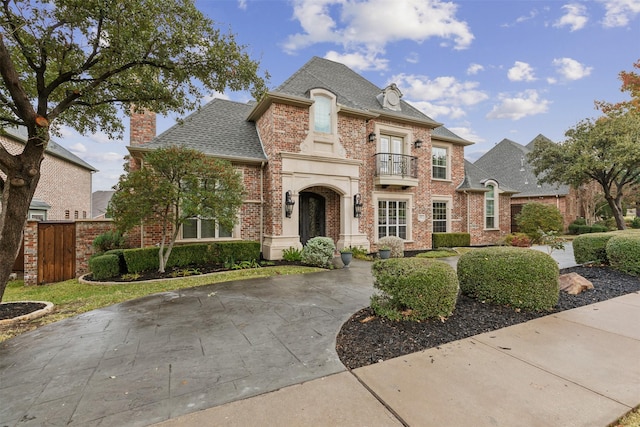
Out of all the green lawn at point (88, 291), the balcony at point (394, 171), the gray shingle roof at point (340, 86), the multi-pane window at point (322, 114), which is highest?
the gray shingle roof at point (340, 86)

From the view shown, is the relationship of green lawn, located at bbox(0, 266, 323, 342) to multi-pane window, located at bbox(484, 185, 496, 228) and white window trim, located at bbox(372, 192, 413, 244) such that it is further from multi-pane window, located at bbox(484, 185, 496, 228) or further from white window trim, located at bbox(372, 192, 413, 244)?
multi-pane window, located at bbox(484, 185, 496, 228)

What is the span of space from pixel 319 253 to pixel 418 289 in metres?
5.42

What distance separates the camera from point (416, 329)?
11.9 feet

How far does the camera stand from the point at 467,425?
6.49 feet

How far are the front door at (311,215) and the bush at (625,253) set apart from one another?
8944 millimetres

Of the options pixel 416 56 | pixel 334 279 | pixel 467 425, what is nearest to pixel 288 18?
pixel 416 56

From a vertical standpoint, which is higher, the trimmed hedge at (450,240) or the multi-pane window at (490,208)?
the multi-pane window at (490,208)

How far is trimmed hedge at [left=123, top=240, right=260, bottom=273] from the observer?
813 cm

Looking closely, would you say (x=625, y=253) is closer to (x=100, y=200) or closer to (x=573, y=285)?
(x=573, y=285)

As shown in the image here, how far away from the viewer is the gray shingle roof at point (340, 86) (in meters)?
10.8

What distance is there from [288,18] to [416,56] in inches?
233

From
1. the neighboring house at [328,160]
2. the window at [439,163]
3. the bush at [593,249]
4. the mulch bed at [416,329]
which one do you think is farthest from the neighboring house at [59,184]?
the bush at [593,249]

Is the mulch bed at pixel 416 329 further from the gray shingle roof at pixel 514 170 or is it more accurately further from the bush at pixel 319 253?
the gray shingle roof at pixel 514 170

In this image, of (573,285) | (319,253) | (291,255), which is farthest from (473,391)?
(291,255)
